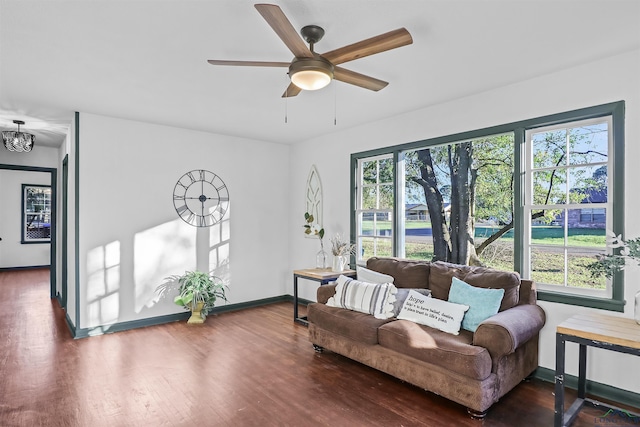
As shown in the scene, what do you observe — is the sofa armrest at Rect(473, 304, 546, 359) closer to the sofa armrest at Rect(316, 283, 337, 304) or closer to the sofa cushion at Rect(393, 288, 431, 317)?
the sofa cushion at Rect(393, 288, 431, 317)

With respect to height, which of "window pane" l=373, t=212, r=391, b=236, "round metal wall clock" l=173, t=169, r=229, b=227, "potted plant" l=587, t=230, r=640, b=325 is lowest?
"potted plant" l=587, t=230, r=640, b=325

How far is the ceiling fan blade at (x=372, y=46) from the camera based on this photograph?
6.59ft

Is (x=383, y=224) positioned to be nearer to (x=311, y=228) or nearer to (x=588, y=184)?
(x=311, y=228)

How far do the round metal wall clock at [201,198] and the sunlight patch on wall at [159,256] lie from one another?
17 cm

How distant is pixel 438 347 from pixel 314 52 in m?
2.28

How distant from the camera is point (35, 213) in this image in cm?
921

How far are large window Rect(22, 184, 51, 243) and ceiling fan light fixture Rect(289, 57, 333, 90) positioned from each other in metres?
9.85

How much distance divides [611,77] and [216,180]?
4.71 meters

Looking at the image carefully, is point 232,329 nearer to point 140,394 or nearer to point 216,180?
point 140,394

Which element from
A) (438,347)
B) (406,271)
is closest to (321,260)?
(406,271)

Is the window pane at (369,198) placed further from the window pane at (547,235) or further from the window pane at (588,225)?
the window pane at (588,225)

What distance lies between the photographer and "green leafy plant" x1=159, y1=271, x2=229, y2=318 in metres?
4.77

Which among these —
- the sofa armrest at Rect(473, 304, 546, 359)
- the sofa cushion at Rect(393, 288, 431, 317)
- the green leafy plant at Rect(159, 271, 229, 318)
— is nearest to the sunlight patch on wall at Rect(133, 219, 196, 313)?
the green leafy plant at Rect(159, 271, 229, 318)

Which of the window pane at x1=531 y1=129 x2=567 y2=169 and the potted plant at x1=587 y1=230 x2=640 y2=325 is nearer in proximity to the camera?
the potted plant at x1=587 y1=230 x2=640 y2=325
